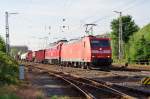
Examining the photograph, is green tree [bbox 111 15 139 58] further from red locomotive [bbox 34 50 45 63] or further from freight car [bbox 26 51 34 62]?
freight car [bbox 26 51 34 62]

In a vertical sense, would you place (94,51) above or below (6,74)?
above

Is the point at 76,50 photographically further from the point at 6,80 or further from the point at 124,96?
the point at 124,96

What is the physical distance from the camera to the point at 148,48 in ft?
239

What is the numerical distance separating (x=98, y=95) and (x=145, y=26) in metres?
78.7

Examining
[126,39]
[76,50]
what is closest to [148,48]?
[76,50]

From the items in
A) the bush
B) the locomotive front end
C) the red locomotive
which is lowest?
the bush

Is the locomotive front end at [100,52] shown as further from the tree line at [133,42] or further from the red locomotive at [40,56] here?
the red locomotive at [40,56]

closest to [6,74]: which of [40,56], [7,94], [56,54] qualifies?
[7,94]

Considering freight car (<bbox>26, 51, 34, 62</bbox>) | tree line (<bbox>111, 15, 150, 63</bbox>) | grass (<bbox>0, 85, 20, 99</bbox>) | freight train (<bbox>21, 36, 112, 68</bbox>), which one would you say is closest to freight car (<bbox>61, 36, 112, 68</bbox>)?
freight train (<bbox>21, 36, 112, 68</bbox>)

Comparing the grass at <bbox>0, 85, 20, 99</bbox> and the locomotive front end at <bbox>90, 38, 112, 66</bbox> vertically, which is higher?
the locomotive front end at <bbox>90, 38, 112, 66</bbox>

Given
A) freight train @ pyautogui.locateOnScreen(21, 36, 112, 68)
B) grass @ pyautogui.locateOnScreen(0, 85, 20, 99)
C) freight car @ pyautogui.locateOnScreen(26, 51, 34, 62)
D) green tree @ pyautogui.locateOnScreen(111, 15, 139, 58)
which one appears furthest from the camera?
freight car @ pyautogui.locateOnScreen(26, 51, 34, 62)

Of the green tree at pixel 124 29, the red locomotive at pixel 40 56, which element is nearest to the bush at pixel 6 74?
the red locomotive at pixel 40 56

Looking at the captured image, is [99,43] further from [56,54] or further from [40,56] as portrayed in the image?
[40,56]

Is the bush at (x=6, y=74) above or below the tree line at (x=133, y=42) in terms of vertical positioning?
below
